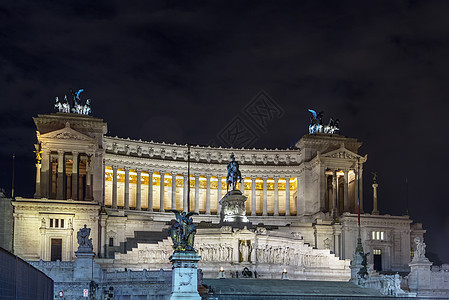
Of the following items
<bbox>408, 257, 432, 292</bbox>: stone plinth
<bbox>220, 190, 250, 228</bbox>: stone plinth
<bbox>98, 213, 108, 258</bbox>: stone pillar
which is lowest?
<bbox>408, 257, 432, 292</bbox>: stone plinth

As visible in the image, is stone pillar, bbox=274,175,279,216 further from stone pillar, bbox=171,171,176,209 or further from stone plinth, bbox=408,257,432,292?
stone plinth, bbox=408,257,432,292

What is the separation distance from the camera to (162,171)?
116 m

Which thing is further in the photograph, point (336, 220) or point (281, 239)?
point (336, 220)

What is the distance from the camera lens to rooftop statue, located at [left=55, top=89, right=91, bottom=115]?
355 feet

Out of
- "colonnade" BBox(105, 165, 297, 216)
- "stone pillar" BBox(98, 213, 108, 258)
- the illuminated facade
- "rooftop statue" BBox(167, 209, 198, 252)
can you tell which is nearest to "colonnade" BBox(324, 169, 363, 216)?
the illuminated facade

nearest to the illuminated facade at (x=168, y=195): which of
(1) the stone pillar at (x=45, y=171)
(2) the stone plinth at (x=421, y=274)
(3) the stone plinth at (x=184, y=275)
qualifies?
(1) the stone pillar at (x=45, y=171)

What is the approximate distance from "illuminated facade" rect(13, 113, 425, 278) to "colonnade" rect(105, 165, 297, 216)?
0.17 metres

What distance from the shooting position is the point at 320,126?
120812 millimetres

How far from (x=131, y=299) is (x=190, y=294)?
18.9 metres

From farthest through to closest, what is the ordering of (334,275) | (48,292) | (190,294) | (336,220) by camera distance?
(336,220), (334,275), (190,294), (48,292)

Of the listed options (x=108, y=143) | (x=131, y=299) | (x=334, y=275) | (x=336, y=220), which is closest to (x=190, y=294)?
(x=131, y=299)

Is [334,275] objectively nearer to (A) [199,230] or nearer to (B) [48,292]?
(A) [199,230]

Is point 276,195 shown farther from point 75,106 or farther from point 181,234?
point 181,234

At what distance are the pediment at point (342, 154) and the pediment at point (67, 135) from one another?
121 ft
